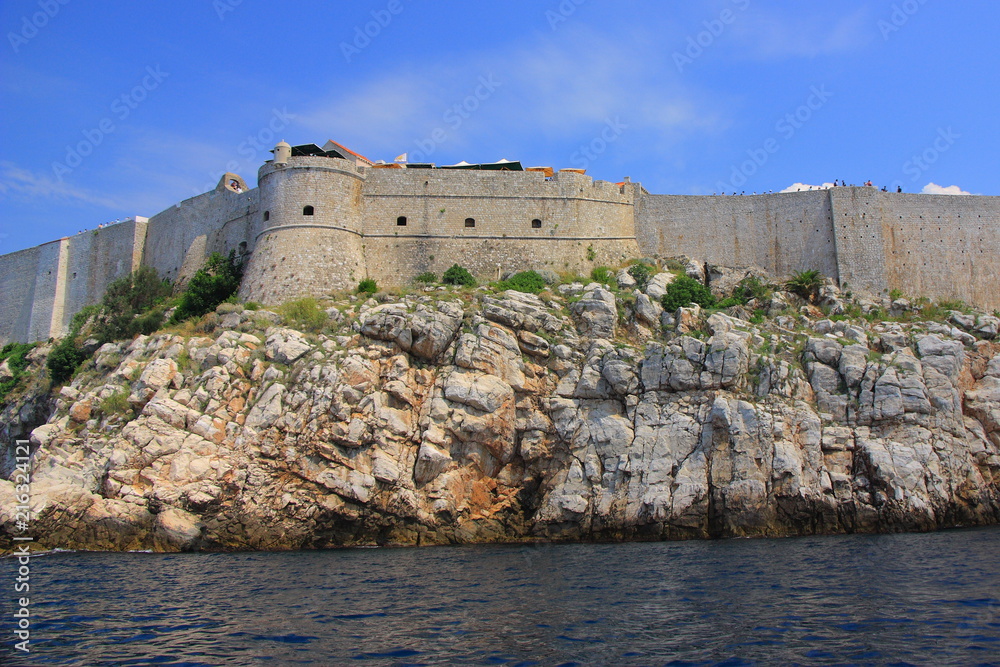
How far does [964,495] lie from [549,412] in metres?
13.1

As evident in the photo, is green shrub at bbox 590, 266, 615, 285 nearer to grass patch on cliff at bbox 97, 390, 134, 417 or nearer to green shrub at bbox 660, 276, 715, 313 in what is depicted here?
green shrub at bbox 660, 276, 715, 313

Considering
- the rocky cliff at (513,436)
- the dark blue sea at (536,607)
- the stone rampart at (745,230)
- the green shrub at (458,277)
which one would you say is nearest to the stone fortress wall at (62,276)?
the rocky cliff at (513,436)

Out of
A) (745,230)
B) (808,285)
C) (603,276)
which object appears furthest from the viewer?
(745,230)

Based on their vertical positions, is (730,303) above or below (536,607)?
above

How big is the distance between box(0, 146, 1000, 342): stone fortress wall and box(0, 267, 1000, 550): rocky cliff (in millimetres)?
5226

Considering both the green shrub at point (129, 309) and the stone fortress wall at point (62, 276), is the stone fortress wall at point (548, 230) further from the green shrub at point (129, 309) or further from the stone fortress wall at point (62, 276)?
the stone fortress wall at point (62, 276)

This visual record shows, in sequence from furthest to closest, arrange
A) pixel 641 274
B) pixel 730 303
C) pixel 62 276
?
pixel 62 276 < pixel 641 274 < pixel 730 303

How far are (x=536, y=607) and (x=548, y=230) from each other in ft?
73.1

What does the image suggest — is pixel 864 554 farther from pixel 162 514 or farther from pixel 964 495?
pixel 162 514

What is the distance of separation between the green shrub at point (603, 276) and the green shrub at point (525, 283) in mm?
2287

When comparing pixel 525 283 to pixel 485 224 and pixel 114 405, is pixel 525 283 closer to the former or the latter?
pixel 485 224

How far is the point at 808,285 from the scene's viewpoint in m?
31.6

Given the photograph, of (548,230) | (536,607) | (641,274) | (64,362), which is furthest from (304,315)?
(536,607)

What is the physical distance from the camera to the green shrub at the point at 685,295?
30.3 metres
